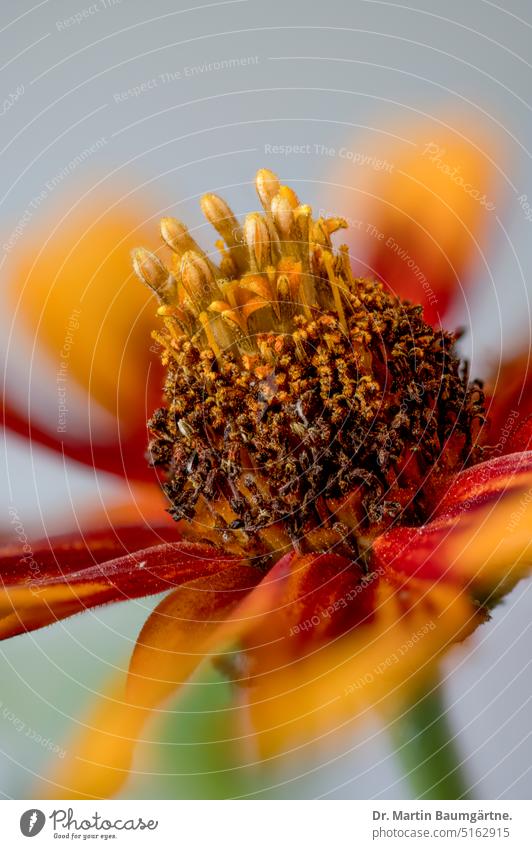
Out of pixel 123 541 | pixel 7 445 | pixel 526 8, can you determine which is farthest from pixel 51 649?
pixel 526 8

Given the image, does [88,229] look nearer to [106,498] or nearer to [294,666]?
[106,498]

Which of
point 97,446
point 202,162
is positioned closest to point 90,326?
point 97,446

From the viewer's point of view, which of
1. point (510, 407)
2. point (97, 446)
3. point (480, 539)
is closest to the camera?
point (480, 539)

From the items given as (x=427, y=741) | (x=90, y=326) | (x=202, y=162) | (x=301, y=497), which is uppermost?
(x=202, y=162)

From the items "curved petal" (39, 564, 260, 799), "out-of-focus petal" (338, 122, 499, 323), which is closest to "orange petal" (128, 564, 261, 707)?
"curved petal" (39, 564, 260, 799)

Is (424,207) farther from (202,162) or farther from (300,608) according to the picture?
(300,608)

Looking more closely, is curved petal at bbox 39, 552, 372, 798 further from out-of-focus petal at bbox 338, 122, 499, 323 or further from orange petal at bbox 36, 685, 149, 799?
out-of-focus petal at bbox 338, 122, 499, 323
